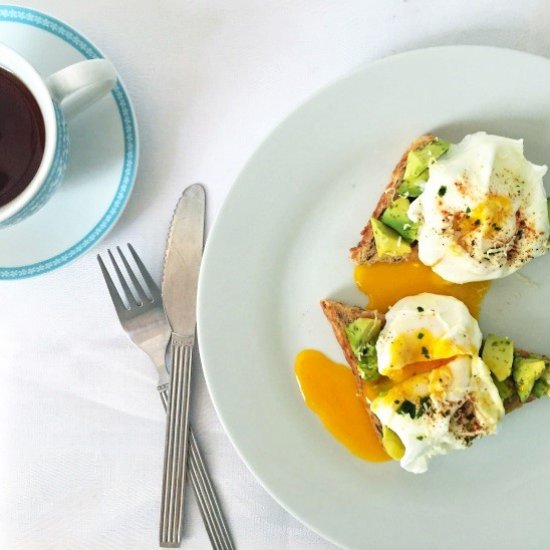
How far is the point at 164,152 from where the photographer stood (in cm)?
164

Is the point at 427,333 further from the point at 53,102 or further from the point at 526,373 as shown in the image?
the point at 53,102

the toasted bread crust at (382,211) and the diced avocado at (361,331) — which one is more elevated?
the toasted bread crust at (382,211)

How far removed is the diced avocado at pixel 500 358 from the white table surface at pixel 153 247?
62 cm

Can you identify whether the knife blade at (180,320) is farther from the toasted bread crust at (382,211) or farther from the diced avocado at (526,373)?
Result: the diced avocado at (526,373)

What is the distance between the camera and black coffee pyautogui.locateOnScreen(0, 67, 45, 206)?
133 cm

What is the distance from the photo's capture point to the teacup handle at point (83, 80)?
1260mm

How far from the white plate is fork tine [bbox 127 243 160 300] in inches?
6.9

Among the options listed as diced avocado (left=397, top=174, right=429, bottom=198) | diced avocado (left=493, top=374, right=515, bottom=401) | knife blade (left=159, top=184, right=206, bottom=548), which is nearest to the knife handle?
knife blade (left=159, top=184, right=206, bottom=548)

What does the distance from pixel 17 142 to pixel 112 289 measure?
436 mm

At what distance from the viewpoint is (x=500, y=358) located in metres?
1.54

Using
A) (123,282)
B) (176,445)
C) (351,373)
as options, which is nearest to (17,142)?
(123,282)

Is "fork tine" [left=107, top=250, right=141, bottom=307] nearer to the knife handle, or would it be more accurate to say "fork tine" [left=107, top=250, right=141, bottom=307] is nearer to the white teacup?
the knife handle

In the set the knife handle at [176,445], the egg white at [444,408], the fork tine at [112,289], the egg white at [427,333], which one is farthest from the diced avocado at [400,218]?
the fork tine at [112,289]

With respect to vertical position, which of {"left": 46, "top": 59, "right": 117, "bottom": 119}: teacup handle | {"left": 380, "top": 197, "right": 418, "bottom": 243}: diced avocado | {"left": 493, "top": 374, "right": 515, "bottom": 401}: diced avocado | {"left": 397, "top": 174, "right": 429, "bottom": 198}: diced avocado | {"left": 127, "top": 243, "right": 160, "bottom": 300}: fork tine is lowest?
{"left": 493, "top": 374, "right": 515, "bottom": 401}: diced avocado
